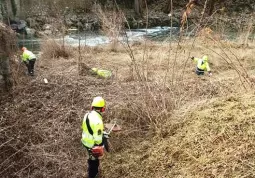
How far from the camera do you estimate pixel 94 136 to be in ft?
16.2

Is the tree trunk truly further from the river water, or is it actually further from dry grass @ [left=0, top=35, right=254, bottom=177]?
dry grass @ [left=0, top=35, right=254, bottom=177]

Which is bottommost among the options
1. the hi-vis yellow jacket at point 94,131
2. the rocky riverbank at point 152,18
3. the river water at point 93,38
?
the river water at point 93,38

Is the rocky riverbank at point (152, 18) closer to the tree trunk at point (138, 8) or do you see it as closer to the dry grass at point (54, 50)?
the tree trunk at point (138, 8)

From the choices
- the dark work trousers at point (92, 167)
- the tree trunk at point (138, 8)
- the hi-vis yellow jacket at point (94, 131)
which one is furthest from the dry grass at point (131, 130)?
the tree trunk at point (138, 8)

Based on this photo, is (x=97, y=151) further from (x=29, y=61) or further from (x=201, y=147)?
(x=29, y=61)

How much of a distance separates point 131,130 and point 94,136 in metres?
1.06

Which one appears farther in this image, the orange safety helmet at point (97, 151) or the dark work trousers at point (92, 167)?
the dark work trousers at point (92, 167)

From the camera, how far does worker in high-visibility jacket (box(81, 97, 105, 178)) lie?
4938 millimetres

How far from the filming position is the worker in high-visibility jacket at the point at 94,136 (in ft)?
16.2

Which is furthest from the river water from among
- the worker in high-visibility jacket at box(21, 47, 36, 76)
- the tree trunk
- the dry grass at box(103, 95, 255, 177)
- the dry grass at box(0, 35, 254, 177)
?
the dry grass at box(103, 95, 255, 177)

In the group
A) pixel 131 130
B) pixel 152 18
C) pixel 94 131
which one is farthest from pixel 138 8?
pixel 94 131

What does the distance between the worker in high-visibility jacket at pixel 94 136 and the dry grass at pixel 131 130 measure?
0.26m

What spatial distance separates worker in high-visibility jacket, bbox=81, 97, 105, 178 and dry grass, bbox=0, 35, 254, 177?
0.26m

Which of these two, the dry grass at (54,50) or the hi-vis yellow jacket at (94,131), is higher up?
the hi-vis yellow jacket at (94,131)
